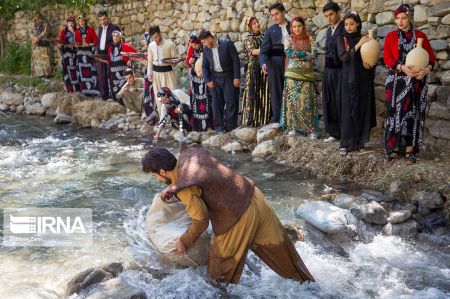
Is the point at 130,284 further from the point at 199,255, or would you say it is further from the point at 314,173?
the point at 314,173

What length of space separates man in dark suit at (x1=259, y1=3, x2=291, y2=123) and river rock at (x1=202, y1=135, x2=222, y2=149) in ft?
3.15

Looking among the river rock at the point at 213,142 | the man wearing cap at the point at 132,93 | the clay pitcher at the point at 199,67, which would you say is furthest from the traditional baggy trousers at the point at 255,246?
the man wearing cap at the point at 132,93

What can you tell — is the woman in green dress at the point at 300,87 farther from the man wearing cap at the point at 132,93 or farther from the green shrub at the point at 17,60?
the green shrub at the point at 17,60

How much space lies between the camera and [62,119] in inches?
373

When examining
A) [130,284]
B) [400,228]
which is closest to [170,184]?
[130,284]

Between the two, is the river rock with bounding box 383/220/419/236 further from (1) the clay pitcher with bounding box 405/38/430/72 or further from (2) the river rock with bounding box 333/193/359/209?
(1) the clay pitcher with bounding box 405/38/430/72

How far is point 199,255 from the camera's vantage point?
11.8ft

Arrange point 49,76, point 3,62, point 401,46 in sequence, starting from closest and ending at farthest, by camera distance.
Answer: point 401,46
point 49,76
point 3,62

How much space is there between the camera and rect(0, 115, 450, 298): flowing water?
3.59 metres

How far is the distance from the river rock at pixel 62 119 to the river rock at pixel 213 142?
130 inches

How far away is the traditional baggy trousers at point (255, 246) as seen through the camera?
324 cm

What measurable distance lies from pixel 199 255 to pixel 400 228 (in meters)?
1.95

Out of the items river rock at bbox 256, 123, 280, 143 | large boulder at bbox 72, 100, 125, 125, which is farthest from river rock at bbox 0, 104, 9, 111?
river rock at bbox 256, 123, 280, 143

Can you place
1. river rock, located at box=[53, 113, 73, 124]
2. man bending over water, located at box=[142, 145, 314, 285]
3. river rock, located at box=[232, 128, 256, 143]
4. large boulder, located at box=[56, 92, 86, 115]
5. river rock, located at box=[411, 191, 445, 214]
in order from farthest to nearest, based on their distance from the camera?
large boulder, located at box=[56, 92, 86, 115], river rock, located at box=[53, 113, 73, 124], river rock, located at box=[232, 128, 256, 143], river rock, located at box=[411, 191, 445, 214], man bending over water, located at box=[142, 145, 314, 285]
